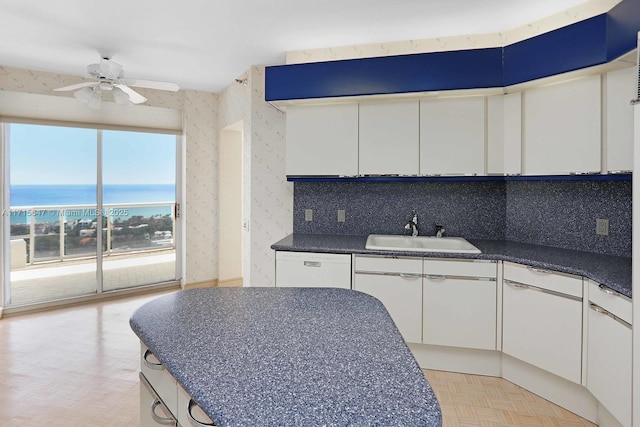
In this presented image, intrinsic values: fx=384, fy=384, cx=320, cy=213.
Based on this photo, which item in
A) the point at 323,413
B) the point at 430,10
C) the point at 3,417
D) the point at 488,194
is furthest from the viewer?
the point at 488,194

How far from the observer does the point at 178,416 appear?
45.7 inches

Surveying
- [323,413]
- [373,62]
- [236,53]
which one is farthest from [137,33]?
[323,413]

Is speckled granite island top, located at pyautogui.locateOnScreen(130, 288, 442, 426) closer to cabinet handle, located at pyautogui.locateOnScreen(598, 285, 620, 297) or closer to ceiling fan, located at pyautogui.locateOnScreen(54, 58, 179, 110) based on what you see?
cabinet handle, located at pyautogui.locateOnScreen(598, 285, 620, 297)

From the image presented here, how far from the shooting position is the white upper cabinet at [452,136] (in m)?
3.10

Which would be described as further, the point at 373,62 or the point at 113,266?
the point at 113,266

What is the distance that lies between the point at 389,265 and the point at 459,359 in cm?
89

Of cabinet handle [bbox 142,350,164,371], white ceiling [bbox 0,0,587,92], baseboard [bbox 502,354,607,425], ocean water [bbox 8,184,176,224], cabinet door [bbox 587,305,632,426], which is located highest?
white ceiling [bbox 0,0,587,92]

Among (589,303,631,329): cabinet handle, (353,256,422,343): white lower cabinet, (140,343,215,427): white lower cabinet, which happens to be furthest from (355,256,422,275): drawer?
(140,343,215,427): white lower cabinet

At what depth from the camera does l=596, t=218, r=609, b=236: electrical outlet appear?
8.80ft

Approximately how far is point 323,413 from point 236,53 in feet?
12.1

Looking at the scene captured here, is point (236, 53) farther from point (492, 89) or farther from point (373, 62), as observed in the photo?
point (492, 89)

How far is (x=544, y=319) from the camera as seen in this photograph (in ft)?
8.04

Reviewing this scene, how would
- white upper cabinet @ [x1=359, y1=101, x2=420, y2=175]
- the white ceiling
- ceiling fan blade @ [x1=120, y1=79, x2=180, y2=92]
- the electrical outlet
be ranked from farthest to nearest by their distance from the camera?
ceiling fan blade @ [x1=120, y1=79, x2=180, y2=92] → white upper cabinet @ [x1=359, y1=101, x2=420, y2=175] → the white ceiling → the electrical outlet

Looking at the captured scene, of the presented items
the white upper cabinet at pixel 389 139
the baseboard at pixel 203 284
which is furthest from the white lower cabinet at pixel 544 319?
the baseboard at pixel 203 284
